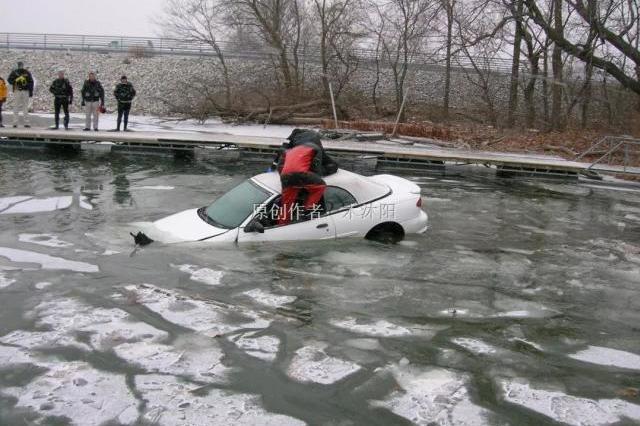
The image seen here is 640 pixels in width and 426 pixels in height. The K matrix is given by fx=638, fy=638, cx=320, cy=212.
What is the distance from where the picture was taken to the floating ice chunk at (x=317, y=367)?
479 centimetres

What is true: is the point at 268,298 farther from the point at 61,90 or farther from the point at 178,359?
the point at 61,90

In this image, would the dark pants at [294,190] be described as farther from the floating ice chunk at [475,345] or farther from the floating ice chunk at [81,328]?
the floating ice chunk at [475,345]

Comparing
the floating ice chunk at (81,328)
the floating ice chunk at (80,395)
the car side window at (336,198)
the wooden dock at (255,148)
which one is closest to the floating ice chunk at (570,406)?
the floating ice chunk at (80,395)

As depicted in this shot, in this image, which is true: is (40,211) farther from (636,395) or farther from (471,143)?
(471,143)

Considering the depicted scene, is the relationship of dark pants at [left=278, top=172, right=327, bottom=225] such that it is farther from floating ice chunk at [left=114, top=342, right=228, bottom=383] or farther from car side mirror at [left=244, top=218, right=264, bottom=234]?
floating ice chunk at [left=114, top=342, right=228, bottom=383]

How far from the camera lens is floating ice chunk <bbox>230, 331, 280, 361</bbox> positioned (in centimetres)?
518

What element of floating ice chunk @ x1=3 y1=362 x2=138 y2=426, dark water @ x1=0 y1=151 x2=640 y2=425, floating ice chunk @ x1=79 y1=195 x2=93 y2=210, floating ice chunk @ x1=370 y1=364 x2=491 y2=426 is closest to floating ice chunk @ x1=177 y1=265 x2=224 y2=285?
dark water @ x1=0 y1=151 x2=640 y2=425

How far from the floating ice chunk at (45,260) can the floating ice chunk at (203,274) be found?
3.33 feet

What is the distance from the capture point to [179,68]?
125 ft

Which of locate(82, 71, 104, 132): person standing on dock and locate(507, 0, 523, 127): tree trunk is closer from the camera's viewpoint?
locate(82, 71, 104, 132): person standing on dock

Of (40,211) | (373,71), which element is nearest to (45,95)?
A: (373,71)

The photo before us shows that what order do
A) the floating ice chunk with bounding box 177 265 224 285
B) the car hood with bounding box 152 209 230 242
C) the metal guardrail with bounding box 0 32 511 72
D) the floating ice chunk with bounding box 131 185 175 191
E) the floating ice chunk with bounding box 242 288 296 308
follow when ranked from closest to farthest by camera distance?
the floating ice chunk with bounding box 242 288 296 308
the floating ice chunk with bounding box 177 265 224 285
the car hood with bounding box 152 209 230 242
the floating ice chunk with bounding box 131 185 175 191
the metal guardrail with bounding box 0 32 511 72

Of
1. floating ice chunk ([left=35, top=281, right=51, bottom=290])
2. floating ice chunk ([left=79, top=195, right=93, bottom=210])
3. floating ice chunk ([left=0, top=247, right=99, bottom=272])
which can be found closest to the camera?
floating ice chunk ([left=35, top=281, right=51, bottom=290])

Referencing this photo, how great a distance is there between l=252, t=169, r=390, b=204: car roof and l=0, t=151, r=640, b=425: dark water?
752 mm
